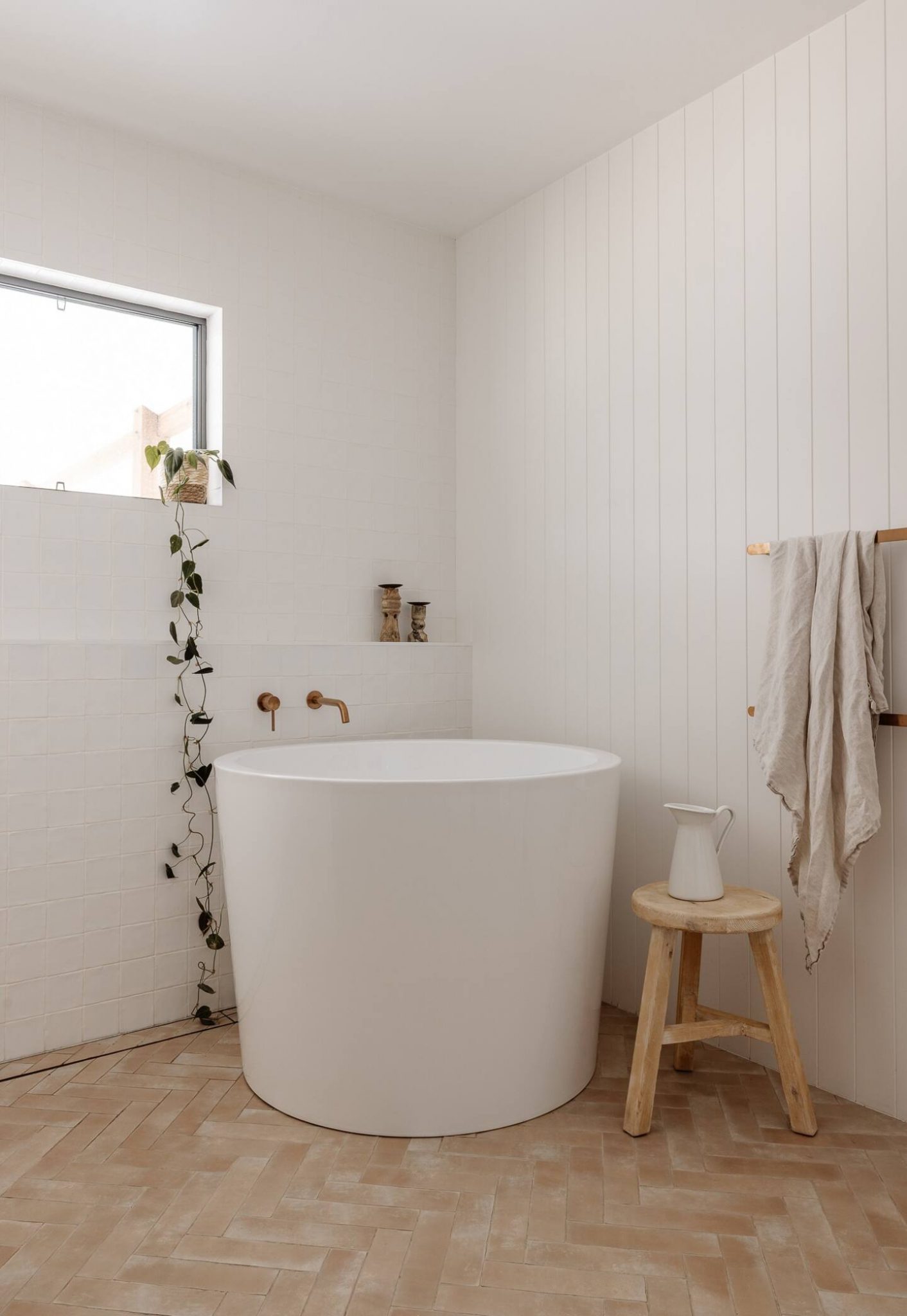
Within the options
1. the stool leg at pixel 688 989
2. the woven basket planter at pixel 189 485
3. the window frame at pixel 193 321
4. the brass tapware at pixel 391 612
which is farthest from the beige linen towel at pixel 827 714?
the window frame at pixel 193 321

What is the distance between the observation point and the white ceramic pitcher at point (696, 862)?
2148mm

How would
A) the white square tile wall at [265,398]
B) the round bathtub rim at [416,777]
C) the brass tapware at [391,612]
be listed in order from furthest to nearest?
the brass tapware at [391,612] → the white square tile wall at [265,398] → the round bathtub rim at [416,777]

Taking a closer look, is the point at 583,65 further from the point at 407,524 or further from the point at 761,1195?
the point at 761,1195

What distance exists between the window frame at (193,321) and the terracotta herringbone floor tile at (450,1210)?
1925mm

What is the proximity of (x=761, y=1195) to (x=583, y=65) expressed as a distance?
2648 mm

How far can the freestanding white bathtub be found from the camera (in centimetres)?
200

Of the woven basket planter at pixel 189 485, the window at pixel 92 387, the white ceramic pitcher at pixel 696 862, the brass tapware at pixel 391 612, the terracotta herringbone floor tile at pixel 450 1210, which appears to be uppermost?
the window at pixel 92 387

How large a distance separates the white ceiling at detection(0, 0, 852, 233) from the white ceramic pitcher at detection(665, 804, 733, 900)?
188cm

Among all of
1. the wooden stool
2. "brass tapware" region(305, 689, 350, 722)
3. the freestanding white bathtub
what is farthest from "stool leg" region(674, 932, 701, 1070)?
"brass tapware" region(305, 689, 350, 722)

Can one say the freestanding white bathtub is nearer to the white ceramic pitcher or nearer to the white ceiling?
the white ceramic pitcher

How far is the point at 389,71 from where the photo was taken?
248 cm

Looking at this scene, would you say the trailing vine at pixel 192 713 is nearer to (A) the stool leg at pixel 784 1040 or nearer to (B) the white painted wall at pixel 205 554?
(B) the white painted wall at pixel 205 554

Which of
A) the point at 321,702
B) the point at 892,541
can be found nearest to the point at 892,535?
the point at 892,541

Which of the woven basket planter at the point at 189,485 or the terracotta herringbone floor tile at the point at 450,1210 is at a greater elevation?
the woven basket planter at the point at 189,485
